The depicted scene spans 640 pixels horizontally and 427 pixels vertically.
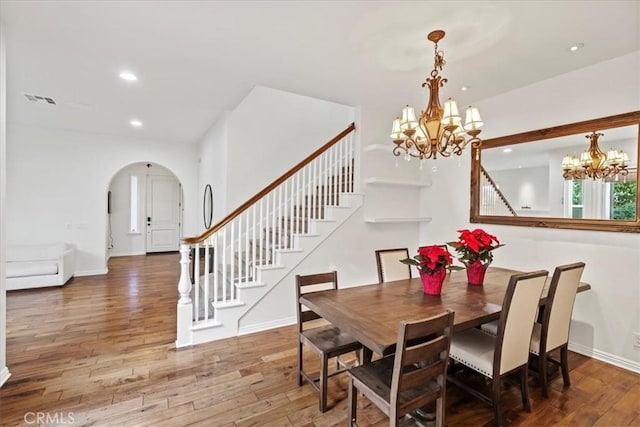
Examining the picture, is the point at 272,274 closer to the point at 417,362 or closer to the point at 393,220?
the point at 393,220

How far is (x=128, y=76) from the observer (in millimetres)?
3371

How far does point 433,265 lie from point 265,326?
218 cm

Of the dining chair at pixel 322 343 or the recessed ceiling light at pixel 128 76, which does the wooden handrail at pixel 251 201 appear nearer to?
the dining chair at pixel 322 343

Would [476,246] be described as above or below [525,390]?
above

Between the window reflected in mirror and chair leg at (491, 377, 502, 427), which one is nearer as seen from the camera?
chair leg at (491, 377, 502, 427)

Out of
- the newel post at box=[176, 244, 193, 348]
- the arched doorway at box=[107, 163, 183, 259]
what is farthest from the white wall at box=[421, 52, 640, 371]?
the arched doorway at box=[107, 163, 183, 259]

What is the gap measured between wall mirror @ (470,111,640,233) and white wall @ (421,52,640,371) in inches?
4.2

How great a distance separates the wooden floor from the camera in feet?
6.56

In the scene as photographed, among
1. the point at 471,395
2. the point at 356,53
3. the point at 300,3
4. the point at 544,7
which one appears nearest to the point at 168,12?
the point at 300,3

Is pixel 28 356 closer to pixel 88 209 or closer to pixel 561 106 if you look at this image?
pixel 88 209

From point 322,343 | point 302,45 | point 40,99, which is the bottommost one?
point 322,343

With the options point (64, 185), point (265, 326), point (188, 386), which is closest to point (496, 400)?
point (188, 386)

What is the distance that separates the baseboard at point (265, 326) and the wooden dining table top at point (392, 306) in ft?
4.93

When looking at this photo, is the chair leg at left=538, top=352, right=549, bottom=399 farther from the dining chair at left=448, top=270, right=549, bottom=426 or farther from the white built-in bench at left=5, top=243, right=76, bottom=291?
the white built-in bench at left=5, top=243, right=76, bottom=291
